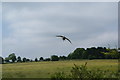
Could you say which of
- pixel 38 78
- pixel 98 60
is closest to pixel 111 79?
pixel 38 78

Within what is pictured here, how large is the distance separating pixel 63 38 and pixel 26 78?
11560 mm

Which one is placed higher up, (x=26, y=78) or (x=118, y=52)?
(x=118, y=52)

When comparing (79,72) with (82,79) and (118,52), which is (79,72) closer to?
(82,79)

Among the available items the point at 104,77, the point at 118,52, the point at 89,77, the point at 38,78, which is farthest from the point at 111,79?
the point at 38,78

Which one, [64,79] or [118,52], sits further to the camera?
[64,79]

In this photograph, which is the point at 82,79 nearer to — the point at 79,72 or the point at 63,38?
the point at 79,72

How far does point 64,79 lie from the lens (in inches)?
509

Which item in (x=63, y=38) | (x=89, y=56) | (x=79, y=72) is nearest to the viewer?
(x=63, y=38)

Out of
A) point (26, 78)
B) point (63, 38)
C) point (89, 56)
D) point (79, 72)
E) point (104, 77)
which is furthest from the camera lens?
point (89, 56)

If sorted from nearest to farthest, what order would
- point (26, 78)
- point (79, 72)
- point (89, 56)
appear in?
1. point (79, 72)
2. point (26, 78)
3. point (89, 56)

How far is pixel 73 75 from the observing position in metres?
11.0

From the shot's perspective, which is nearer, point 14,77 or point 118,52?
point 118,52

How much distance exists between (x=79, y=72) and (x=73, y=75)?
33cm

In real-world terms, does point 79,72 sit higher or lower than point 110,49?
lower
